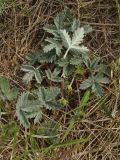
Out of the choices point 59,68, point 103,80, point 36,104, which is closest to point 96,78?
point 103,80

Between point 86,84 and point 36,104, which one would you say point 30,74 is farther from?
point 86,84

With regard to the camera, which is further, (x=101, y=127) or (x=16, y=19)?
(x=16, y=19)

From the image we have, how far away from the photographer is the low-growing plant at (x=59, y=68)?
2.17m

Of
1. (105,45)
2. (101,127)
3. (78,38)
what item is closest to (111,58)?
(105,45)

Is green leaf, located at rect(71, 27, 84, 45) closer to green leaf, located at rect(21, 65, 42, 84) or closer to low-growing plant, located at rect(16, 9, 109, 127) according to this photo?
low-growing plant, located at rect(16, 9, 109, 127)

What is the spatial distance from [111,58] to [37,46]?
0.41m

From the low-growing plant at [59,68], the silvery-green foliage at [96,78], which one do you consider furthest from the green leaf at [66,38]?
the silvery-green foliage at [96,78]

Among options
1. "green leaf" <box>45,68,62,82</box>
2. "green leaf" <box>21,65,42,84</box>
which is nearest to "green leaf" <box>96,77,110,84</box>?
"green leaf" <box>45,68,62,82</box>

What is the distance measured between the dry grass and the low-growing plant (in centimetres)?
7

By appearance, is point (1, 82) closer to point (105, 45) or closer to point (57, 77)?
point (57, 77)

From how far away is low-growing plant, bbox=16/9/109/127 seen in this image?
2.17 m

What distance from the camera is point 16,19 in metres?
2.40

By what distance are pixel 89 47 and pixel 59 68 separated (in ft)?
0.72

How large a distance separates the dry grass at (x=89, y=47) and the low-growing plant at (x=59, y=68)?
7 centimetres
